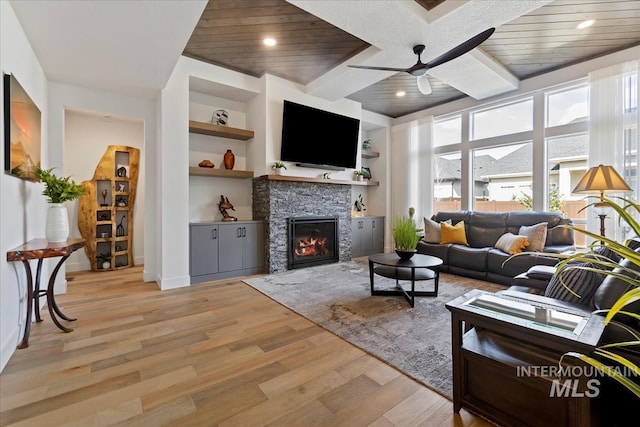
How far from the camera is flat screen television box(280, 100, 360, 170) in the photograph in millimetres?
4695

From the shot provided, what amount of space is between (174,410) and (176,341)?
844 millimetres

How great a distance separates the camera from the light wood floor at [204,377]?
1517mm

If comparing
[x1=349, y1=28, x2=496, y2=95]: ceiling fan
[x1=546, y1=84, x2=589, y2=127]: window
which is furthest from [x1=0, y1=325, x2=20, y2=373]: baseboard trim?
[x1=546, y1=84, x2=589, y2=127]: window

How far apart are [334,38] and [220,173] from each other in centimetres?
251

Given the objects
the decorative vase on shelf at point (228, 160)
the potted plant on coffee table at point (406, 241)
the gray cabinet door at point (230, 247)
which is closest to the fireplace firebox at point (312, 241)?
the gray cabinet door at point (230, 247)

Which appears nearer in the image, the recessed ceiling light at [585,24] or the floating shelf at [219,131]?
the recessed ceiling light at [585,24]

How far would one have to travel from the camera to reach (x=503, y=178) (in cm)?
511

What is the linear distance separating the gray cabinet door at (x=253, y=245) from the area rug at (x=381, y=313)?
38cm

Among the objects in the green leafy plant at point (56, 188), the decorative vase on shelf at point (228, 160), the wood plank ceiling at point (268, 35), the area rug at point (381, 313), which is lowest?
the area rug at point (381, 313)

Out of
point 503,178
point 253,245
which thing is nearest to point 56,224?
point 253,245

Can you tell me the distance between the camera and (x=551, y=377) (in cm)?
124

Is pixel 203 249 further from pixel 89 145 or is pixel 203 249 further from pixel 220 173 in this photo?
pixel 89 145

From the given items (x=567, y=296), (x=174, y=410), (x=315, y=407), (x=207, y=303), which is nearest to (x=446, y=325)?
(x=567, y=296)

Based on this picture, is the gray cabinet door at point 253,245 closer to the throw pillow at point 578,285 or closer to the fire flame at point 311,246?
the fire flame at point 311,246
